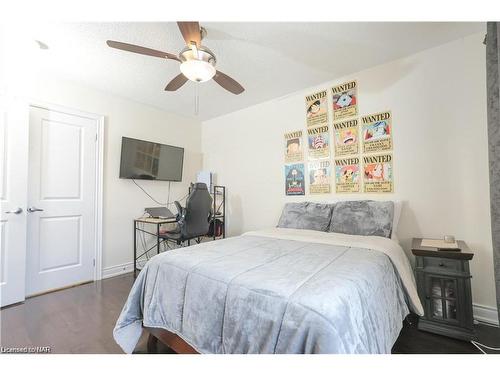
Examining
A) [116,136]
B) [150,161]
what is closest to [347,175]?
[150,161]

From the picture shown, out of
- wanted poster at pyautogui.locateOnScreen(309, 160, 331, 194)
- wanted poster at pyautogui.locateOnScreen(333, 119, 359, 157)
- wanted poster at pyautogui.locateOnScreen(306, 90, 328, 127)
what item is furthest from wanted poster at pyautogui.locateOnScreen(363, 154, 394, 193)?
wanted poster at pyautogui.locateOnScreen(306, 90, 328, 127)

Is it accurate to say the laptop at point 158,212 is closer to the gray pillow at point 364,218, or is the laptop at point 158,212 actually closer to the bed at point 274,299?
the bed at point 274,299

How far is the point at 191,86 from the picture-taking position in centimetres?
284

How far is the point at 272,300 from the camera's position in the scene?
3.08ft

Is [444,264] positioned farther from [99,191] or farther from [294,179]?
[99,191]

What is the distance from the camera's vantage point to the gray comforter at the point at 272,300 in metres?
0.86

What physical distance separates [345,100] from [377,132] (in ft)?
1.72

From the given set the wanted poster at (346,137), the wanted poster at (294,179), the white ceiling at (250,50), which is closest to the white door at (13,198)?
the white ceiling at (250,50)

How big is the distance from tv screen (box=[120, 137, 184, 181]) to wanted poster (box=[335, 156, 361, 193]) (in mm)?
2376

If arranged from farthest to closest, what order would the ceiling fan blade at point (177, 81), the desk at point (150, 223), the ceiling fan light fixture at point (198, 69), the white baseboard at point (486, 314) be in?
1. the desk at point (150, 223)
2. the ceiling fan blade at point (177, 81)
3. the white baseboard at point (486, 314)
4. the ceiling fan light fixture at point (198, 69)

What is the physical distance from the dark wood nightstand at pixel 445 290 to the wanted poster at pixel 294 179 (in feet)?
4.60

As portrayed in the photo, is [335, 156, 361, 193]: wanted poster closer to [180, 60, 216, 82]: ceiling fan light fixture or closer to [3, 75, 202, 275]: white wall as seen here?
[180, 60, 216, 82]: ceiling fan light fixture

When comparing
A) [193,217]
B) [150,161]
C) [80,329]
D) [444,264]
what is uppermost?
[150,161]

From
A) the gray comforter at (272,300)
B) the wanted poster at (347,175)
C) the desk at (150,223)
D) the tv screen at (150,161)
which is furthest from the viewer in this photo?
the tv screen at (150,161)
